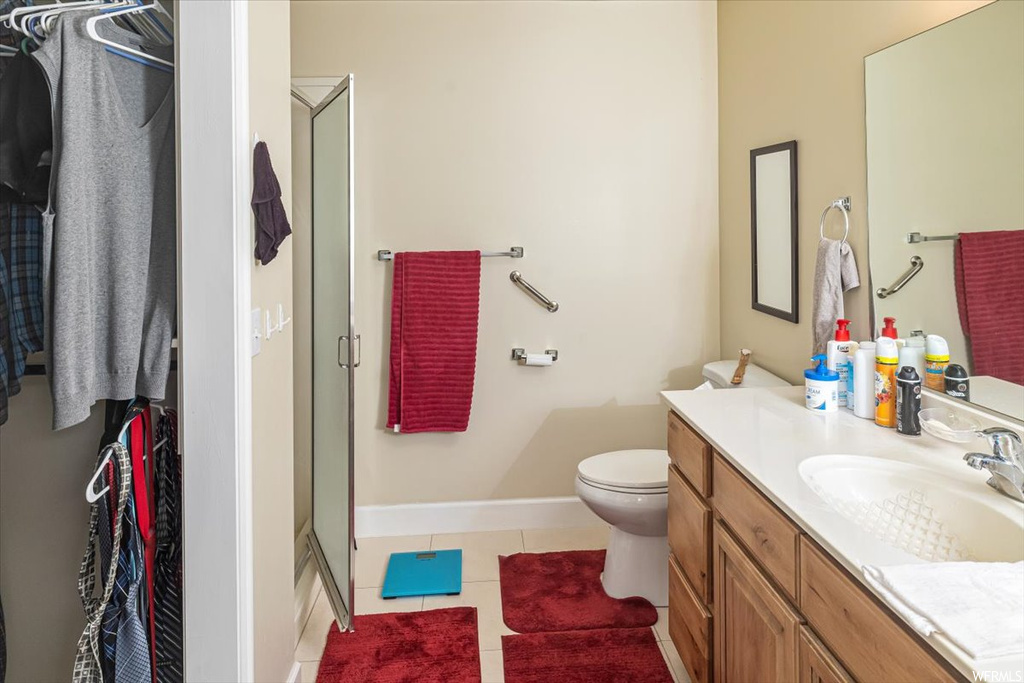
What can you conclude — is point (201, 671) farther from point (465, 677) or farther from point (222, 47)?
point (222, 47)

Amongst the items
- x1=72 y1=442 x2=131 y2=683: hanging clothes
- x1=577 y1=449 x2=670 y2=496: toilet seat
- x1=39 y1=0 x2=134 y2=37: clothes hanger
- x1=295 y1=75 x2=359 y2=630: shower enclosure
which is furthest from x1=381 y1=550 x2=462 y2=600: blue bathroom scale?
x1=39 y1=0 x2=134 y2=37: clothes hanger

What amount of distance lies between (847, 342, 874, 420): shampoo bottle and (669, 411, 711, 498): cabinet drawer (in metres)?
0.44

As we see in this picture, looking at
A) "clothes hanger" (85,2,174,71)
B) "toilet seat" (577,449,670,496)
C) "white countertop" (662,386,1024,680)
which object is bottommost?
"toilet seat" (577,449,670,496)

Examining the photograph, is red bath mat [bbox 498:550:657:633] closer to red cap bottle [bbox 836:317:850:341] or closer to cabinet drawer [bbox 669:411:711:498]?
cabinet drawer [bbox 669:411:711:498]

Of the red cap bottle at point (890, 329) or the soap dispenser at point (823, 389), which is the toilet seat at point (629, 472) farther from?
the red cap bottle at point (890, 329)

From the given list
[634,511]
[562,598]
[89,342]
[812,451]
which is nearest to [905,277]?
[812,451]

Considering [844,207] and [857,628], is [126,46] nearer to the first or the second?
[857,628]

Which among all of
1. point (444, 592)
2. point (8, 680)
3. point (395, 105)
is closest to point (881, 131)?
point (395, 105)

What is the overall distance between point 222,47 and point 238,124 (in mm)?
154

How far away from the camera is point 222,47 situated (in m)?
1.43

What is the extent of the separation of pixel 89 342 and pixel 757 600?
1435 mm

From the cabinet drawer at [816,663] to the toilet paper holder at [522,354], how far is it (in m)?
1.95

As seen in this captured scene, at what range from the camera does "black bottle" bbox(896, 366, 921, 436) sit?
1638 millimetres

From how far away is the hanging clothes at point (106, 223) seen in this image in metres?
1.26
